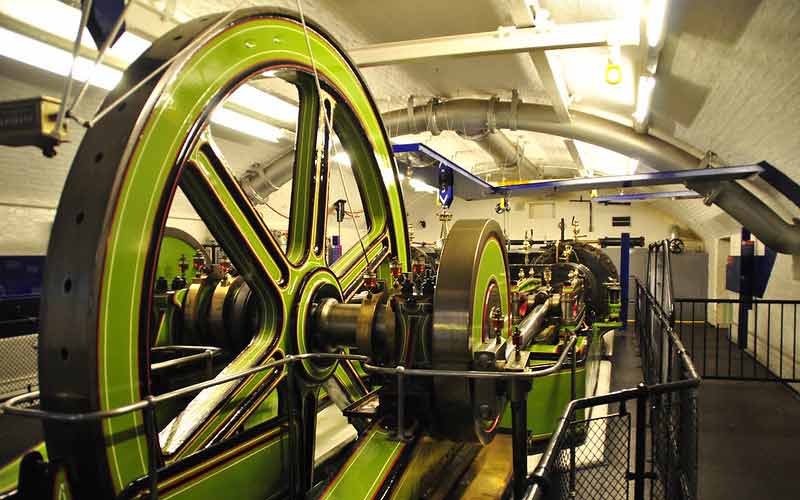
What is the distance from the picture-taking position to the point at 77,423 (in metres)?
1.23

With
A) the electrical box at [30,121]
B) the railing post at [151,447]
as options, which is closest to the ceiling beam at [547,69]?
the electrical box at [30,121]

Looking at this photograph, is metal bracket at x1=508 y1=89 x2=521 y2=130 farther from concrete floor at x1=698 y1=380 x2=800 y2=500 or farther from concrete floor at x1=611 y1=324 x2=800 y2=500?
concrete floor at x1=698 y1=380 x2=800 y2=500

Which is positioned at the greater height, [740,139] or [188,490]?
[740,139]

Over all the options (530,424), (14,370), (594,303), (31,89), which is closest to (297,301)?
(530,424)

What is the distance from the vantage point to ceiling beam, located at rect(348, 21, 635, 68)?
13.5 ft

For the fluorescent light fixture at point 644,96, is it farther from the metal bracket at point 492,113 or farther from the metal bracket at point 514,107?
the metal bracket at point 492,113

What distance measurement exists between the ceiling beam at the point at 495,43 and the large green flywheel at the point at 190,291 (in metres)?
2.29

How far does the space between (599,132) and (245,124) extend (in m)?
4.10

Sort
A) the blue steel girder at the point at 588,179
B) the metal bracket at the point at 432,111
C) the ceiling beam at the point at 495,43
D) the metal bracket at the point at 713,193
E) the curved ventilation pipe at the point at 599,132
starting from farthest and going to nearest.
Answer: the metal bracket at the point at 432,111 < the metal bracket at the point at 713,193 < the curved ventilation pipe at the point at 599,132 < the blue steel girder at the point at 588,179 < the ceiling beam at the point at 495,43

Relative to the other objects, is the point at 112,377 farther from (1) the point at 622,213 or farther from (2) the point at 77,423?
(1) the point at 622,213

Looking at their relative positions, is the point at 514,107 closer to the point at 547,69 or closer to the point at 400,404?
the point at 547,69

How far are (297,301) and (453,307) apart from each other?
62 cm

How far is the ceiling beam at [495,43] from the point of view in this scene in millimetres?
4109

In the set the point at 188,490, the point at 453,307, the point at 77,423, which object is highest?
the point at 453,307
